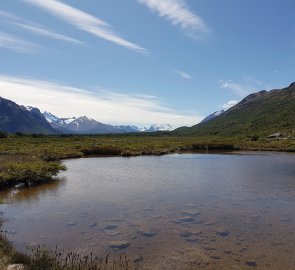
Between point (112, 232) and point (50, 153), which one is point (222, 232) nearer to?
point (112, 232)

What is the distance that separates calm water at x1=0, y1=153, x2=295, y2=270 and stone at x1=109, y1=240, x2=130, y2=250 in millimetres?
50

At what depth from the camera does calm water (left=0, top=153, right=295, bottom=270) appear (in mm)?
16656

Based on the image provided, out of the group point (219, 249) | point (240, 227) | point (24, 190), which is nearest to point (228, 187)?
point (240, 227)

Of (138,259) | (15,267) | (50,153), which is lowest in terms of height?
(138,259)

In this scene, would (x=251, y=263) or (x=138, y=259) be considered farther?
(x=138, y=259)

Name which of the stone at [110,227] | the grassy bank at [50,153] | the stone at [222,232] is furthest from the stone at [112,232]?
the grassy bank at [50,153]

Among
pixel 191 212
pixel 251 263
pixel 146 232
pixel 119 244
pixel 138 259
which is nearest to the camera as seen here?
pixel 251 263

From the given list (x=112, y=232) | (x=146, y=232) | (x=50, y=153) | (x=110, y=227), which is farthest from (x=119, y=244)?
(x=50, y=153)

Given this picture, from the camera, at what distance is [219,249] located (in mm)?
17156

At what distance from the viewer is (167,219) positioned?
2219 cm

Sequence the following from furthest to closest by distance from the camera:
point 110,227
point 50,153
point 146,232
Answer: point 50,153 → point 110,227 → point 146,232

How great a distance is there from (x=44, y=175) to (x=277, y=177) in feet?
82.9

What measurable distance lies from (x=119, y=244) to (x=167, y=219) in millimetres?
5195

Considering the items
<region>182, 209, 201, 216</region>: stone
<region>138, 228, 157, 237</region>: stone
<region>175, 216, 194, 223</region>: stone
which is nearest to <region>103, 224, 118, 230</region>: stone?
<region>138, 228, 157, 237</region>: stone
